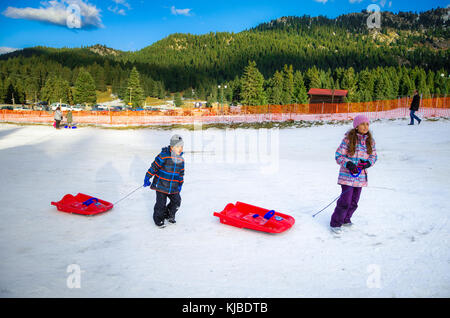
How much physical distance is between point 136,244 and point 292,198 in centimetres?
346

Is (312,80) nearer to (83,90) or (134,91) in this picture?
(134,91)

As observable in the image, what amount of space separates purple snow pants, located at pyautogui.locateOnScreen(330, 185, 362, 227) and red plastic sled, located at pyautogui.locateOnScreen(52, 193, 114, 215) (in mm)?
3895

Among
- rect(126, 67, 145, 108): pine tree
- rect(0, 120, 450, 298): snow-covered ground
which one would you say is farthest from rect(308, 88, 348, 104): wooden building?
rect(0, 120, 450, 298): snow-covered ground

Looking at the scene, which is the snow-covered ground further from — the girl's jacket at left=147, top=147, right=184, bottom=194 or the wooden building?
the wooden building

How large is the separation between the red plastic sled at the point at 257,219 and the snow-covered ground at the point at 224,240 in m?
0.13

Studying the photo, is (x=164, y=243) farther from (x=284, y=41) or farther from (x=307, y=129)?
(x=284, y=41)

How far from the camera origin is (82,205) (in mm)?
5238

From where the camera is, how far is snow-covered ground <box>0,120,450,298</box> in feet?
9.97

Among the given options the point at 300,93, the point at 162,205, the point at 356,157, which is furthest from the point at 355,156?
the point at 300,93

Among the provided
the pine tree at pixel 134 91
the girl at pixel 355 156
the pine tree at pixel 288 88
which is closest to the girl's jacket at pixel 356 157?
the girl at pixel 355 156

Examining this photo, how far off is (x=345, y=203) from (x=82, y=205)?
14.5 ft

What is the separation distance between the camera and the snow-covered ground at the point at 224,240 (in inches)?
120

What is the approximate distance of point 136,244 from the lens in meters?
4.02

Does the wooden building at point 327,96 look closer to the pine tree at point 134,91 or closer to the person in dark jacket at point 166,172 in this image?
the pine tree at point 134,91
